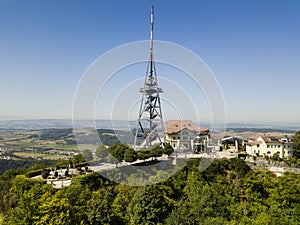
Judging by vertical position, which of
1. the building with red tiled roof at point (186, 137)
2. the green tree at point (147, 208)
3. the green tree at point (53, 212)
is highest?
the building with red tiled roof at point (186, 137)

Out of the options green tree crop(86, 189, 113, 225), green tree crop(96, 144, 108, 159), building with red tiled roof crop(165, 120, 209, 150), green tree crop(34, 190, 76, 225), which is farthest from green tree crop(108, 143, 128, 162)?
building with red tiled roof crop(165, 120, 209, 150)

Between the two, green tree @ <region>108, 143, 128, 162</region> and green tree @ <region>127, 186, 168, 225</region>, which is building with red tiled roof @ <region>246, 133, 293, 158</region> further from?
green tree @ <region>127, 186, 168, 225</region>

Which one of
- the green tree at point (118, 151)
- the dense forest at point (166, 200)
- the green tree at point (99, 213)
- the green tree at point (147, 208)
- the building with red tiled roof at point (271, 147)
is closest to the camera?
the dense forest at point (166, 200)

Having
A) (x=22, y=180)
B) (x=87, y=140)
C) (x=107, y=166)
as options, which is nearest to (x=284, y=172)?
(x=107, y=166)

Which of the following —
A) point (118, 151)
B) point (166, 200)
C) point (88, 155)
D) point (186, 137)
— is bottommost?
point (166, 200)

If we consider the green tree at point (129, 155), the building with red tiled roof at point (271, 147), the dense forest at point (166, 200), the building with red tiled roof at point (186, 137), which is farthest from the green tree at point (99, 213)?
the building with red tiled roof at point (271, 147)

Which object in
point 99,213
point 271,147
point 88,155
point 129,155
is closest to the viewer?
point 99,213

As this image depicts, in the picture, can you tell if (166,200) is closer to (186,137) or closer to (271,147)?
(186,137)

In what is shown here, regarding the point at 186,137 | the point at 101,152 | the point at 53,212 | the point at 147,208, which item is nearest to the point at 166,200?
the point at 147,208

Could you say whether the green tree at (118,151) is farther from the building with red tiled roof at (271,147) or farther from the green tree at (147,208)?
the building with red tiled roof at (271,147)
